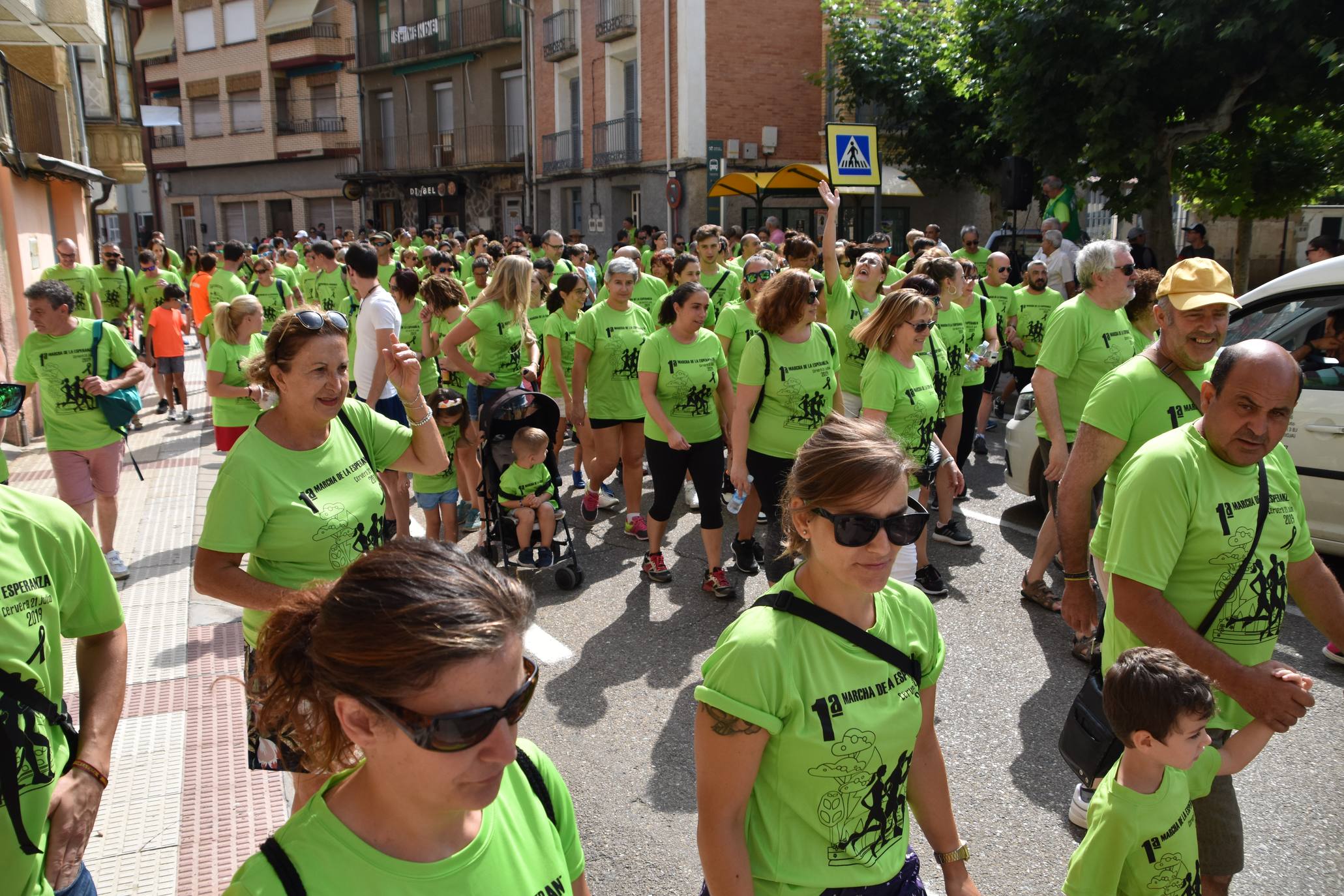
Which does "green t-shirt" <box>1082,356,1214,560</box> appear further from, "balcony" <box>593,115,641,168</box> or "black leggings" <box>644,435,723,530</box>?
"balcony" <box>593,115,641,168</box>

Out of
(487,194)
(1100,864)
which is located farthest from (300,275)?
(487,194)

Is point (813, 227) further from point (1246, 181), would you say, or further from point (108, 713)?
point (108, 713)

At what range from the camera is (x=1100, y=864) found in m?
2.46

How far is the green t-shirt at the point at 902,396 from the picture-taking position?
16.9 feet

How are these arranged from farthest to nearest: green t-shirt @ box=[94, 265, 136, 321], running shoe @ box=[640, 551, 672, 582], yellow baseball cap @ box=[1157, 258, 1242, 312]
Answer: green t-shirt @ box=[94, 265, 136, 321], running shoe @ box=[640, 551, 672, 582], yellow baseball cap @ box=[1157, 258, 1242, 312]

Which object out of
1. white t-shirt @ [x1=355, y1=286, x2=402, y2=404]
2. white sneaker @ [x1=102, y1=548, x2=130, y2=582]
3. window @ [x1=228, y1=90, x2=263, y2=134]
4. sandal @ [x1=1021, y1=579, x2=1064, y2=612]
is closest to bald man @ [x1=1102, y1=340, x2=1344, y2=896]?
sandal @ [x1=1021, y1=579, x2=1064, y2=612]

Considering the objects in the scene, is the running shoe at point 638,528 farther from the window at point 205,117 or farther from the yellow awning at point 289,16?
the window at point 205,117

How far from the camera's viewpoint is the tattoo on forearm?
6.98ft

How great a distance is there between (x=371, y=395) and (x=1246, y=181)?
13419mm

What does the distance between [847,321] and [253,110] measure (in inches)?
1616

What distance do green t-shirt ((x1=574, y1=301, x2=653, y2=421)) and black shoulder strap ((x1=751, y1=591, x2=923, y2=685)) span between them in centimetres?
511

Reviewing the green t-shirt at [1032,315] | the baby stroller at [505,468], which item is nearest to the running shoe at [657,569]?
the baby stroller at [505,468]

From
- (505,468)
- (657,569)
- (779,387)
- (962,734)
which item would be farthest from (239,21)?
(962,734)

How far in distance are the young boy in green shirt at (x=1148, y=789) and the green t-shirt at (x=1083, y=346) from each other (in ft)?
9.96
